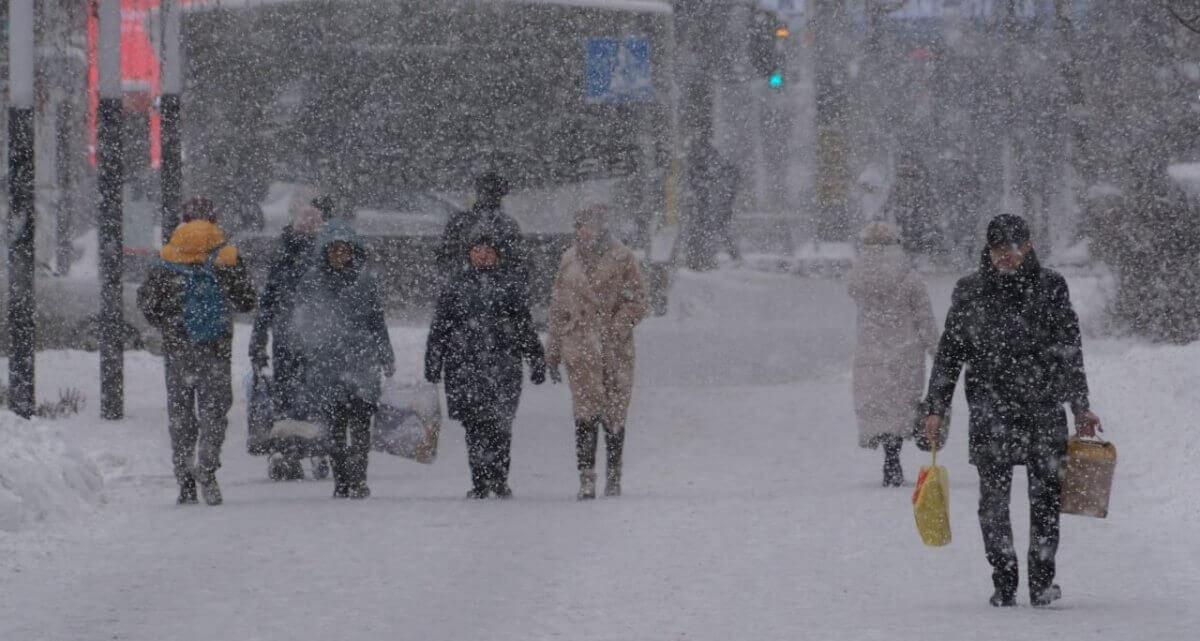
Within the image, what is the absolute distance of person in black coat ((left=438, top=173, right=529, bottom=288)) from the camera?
1092 cm

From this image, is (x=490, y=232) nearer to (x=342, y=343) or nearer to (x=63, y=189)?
(x=342, y=343)

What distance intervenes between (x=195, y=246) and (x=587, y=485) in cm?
239

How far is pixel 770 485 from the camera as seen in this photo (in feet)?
38.3

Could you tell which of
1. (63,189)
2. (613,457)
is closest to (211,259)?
(613,457)

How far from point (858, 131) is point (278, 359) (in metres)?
29.2

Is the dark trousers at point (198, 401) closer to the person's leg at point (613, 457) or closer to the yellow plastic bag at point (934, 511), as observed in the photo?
the person's leg at point (613, 457)

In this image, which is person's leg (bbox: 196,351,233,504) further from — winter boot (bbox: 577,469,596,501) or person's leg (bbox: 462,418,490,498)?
winter boot (bbox: 577,469,596,501)

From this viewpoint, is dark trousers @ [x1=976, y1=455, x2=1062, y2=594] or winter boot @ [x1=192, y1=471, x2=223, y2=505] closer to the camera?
dark trousers @ [x1=976, y1=455, x2=1062, y2=594]

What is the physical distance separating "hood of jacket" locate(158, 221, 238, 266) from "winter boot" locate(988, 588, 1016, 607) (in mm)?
4568

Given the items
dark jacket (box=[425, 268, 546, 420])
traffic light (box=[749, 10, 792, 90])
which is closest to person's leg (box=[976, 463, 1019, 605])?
dark jacket (box=[425, 268, 546, 420])

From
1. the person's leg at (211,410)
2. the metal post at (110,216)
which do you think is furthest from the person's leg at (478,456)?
the metal post at (110,216)

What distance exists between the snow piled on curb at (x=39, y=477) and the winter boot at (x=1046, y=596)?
450 cm

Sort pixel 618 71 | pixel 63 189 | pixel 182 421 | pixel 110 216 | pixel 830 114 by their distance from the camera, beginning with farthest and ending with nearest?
pixel 830 114 < pixel 63 189 < pixel 618 71 < pixel 110 216 < pixel 182 421

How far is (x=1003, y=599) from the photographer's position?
746 centimetres
